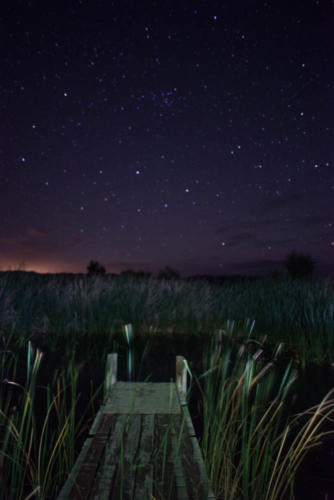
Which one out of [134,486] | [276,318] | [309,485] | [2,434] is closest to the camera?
[134,486]

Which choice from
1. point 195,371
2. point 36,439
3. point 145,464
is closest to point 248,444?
point 145,464

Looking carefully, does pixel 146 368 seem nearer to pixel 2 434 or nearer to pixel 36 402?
pixel 36 402

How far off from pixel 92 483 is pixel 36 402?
2039 millimetres

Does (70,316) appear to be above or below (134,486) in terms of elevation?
above

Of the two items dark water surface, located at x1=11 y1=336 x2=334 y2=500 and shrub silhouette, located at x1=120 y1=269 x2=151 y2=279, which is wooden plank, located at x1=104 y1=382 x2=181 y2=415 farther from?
shrub silhouette, located at x1=120 y1=269 x2=151 y2=279

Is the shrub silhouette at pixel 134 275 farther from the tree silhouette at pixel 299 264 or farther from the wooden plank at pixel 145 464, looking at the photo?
the tree silhouette at pixel 299 264

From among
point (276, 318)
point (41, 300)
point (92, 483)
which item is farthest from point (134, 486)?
point (41, 300)

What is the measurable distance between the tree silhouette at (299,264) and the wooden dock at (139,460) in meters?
22.9

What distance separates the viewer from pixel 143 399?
9.62ft

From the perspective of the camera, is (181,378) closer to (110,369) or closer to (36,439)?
(110,369)

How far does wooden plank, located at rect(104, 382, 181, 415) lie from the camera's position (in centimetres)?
268

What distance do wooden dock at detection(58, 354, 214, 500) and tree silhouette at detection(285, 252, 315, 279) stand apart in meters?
22.9

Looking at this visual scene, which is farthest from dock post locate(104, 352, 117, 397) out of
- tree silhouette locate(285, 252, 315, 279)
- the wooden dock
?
tree silhouette locate(285, 252, 315, 279)

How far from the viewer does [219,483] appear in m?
1.99
